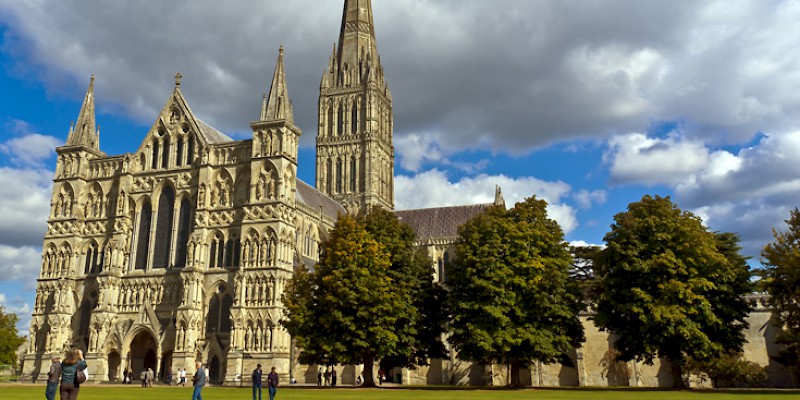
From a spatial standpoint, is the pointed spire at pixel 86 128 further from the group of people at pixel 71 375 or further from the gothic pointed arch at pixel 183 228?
the group of people at pixel 71 375

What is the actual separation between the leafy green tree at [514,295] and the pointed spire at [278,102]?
71.4ft

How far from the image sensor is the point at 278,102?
53.9m

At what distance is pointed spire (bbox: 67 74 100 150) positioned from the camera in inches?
2306


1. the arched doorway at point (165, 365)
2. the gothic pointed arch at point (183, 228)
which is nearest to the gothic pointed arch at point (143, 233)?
the gothic pointed arch at point (183, 228)

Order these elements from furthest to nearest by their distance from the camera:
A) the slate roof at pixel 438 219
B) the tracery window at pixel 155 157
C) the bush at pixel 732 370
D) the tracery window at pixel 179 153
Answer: the slate roof at pixel 438 219
the tracery window at pixel 155 157
the tracery window at pixel 179 153
the bush at pixel 732 370

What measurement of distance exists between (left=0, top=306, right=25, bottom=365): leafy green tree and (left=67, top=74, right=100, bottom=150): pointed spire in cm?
2411

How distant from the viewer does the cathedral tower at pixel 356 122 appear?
8362 centimetres

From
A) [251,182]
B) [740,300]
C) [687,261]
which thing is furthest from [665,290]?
[251,182]

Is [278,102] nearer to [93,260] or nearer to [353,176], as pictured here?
[93,260]

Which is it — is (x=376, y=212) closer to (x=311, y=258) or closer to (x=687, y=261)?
(x=687, y=261)

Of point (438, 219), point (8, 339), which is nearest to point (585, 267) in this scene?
point (438, 219)

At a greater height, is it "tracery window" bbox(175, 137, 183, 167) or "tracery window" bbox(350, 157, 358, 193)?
"tracery window" bbox(350, 157, 358, 193)

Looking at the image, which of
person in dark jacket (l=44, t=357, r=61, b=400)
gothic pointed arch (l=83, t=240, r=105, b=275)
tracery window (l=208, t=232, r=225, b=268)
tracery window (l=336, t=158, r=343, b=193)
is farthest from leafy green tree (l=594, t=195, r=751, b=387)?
tracery window (l=336, t=158, r=343, b=193)

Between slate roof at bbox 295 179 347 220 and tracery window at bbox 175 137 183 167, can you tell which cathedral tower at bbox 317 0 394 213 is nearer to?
slate roof at bbox 295 179 347 220
